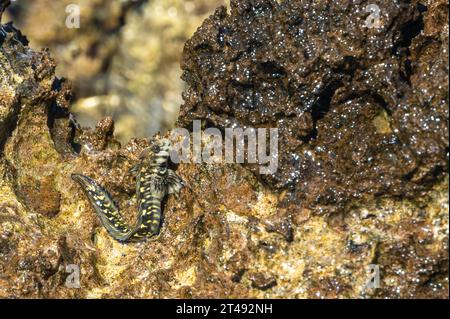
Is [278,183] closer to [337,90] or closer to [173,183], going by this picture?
[337,90]

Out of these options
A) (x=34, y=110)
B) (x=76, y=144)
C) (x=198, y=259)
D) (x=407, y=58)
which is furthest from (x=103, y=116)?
(x=407, y=58)

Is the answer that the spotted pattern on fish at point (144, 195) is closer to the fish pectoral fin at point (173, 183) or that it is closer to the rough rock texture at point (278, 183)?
the fish pectoral fin at point (173, 183)

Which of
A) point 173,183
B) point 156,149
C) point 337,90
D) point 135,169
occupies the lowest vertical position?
point 173,183

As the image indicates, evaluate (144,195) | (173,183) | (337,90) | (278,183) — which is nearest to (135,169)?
(144,195)

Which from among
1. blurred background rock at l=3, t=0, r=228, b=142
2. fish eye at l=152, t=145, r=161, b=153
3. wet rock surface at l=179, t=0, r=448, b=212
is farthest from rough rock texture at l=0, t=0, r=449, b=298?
blurred background rock at l=3, t=0, r=228, b=142

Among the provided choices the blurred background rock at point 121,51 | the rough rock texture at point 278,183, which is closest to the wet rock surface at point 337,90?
the rough rock texture at point 278,183
